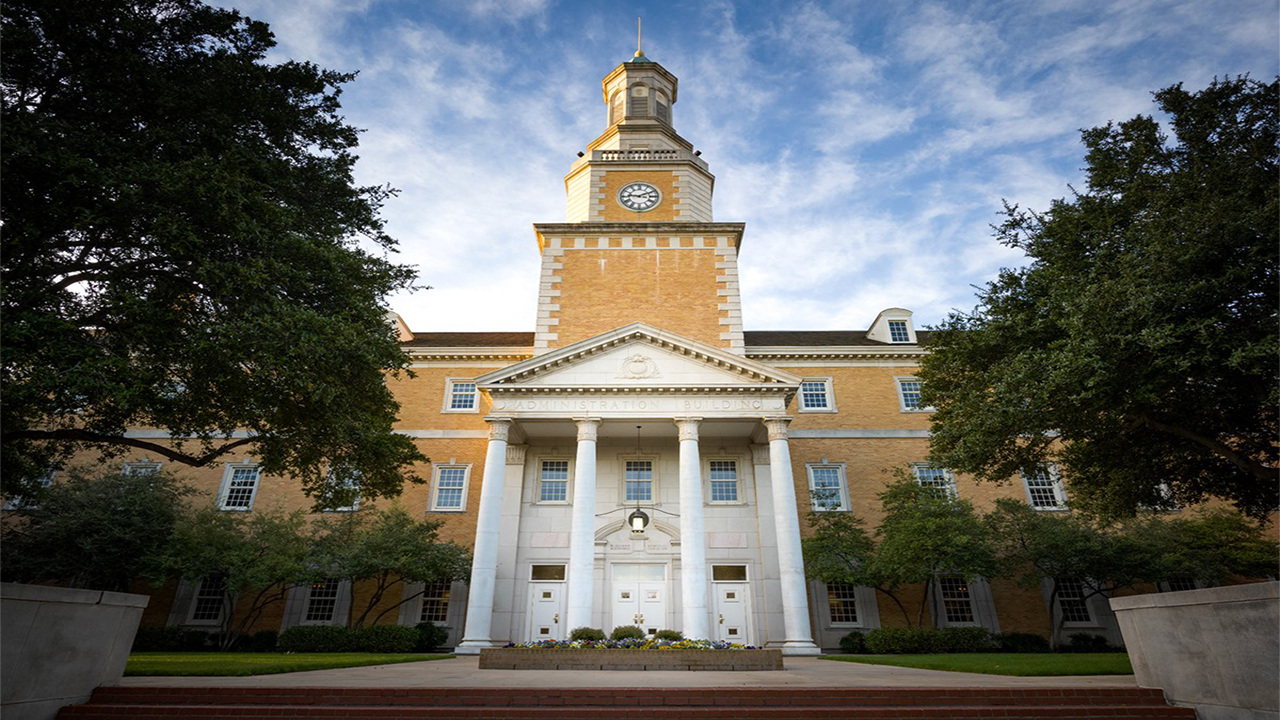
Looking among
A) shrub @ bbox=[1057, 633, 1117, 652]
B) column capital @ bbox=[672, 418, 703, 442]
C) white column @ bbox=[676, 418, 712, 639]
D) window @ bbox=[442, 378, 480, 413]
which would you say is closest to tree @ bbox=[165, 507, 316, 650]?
window @ bbox=[442, 378, 480, 413]

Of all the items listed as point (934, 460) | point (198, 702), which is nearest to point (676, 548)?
point (934, 460)

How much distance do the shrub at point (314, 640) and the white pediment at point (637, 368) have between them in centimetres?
1116

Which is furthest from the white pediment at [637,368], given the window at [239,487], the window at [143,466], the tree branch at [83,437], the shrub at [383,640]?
the window at [143,466]

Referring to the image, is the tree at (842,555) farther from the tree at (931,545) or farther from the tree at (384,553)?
the tree at (384,553)

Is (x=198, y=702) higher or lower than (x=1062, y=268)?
lower

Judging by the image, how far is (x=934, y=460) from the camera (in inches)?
674

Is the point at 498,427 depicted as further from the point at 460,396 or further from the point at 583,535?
the point at 460,396

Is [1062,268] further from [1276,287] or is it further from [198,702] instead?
[198,702]

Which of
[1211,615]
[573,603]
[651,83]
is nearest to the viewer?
[1211,615]

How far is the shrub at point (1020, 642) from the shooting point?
86.3ft

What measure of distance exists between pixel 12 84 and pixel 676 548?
867 inches

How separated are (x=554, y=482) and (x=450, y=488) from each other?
6750mm

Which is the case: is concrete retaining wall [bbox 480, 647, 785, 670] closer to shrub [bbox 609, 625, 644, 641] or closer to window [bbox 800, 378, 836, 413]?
shrub [bbox 609, 625, 644, 641]

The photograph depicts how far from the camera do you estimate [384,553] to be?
2492 cm
